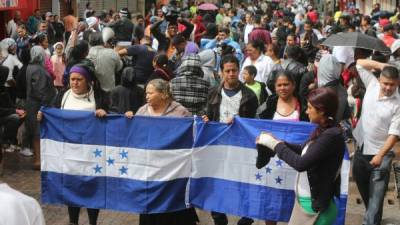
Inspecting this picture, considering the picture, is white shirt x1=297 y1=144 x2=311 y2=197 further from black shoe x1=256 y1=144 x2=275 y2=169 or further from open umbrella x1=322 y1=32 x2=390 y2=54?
open umbrella x1=322 y1=32 x2=390 y2=54

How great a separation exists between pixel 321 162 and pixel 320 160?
1.0 inches

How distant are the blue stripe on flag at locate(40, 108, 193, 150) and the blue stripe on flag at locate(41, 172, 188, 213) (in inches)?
13.4

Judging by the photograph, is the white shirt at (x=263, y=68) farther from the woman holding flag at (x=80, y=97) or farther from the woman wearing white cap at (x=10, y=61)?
the woman wearing white cap at (x=10, y=61)

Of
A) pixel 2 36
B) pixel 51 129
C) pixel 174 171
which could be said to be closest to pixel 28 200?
pixel 174 171

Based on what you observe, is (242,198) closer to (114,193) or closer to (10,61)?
(114,193)

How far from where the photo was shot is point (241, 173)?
6.44m

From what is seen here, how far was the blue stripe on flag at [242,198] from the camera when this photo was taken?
6293 millimetres

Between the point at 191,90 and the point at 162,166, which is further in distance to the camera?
the point at 191,90

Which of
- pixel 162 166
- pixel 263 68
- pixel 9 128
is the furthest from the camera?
pixel 9 128

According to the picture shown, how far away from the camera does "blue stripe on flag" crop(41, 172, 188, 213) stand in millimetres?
6570

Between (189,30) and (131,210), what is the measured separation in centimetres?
696

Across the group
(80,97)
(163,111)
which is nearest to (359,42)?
(163,111)

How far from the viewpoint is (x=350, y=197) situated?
28.5 ft

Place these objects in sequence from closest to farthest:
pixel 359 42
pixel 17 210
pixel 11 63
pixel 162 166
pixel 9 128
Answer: pixel 17 210
pixel 162 166
pixel 359 42
pixel 9 128
pixel 11 63
